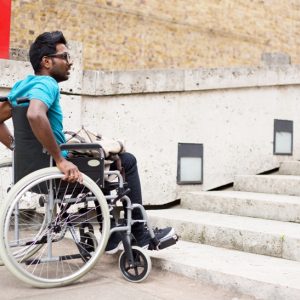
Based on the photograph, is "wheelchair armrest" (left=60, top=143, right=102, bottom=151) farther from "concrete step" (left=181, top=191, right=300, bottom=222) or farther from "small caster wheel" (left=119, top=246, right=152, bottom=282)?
"concrete step" (left=181, top=191, right=300, bottom=222)

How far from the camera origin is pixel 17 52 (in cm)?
441

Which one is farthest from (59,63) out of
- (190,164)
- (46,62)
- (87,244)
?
(190,164)

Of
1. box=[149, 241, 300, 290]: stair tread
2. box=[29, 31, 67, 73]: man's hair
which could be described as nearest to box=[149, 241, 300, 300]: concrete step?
box=[149, 241, 300, 290]: stair tread

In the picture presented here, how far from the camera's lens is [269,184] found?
481 cm

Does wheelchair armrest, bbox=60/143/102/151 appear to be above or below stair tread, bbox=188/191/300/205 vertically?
above

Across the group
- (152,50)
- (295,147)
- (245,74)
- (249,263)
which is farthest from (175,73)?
(152,50)

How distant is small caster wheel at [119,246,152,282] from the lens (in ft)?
9.57

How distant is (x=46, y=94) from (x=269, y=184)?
2722 millimetres

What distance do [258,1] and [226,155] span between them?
11.4 meters

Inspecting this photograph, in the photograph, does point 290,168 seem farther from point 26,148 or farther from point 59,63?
point 26,148

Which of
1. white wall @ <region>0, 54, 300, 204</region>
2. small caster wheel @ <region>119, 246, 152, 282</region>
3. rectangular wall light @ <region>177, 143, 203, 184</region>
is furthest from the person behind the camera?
rectangular wall light @ <region>177, 143, 203, 184</region>

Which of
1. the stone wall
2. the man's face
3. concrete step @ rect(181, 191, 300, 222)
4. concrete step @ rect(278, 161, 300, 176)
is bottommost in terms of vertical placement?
concrete step @ rect(181, 191, 300, 222)

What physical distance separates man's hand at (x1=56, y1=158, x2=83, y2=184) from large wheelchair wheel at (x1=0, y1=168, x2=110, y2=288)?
3 cm

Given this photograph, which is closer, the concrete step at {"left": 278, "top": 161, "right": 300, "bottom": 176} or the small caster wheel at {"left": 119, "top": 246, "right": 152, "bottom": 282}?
the small caster wheel at {"left": 119, "top": 246, "right": 152, "bottom": 282}
